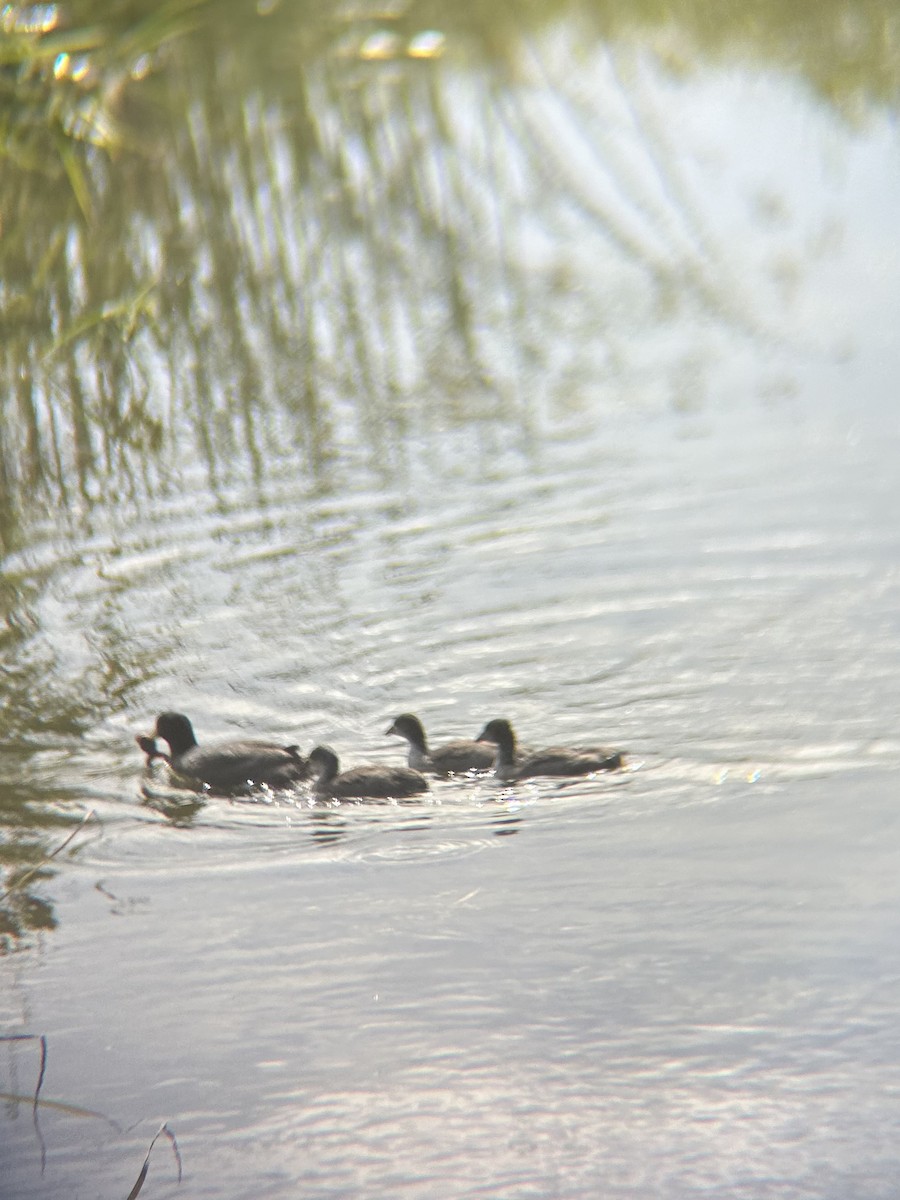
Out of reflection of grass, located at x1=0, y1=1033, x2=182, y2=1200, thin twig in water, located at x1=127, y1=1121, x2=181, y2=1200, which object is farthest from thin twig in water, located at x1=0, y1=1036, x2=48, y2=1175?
thin twig in water, located at x1=127, y1=1121, x2=181, y2=1200

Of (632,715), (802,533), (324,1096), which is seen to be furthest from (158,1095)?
(802,533)

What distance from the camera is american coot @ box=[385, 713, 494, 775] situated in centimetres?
609

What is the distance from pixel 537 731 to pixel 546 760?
21.5 inches

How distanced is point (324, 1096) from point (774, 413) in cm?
514

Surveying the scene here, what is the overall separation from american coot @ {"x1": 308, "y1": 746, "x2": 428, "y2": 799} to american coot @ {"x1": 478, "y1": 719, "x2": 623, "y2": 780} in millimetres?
270

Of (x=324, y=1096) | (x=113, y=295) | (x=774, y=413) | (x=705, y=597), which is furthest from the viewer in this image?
(x=113, y=295)

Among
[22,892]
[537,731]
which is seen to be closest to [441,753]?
[537,731]

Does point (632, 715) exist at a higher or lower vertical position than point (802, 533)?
lower

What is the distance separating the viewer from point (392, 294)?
9180 millimetres

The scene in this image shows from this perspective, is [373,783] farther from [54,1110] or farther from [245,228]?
[245,228]

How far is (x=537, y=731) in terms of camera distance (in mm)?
6469

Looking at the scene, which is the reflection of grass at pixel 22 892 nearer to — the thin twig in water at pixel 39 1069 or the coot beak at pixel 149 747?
the thin twig in water at pixel 39 1069

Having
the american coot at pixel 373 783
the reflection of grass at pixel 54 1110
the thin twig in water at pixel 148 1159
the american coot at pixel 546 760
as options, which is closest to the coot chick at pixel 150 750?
the american coot at pixel 373 783

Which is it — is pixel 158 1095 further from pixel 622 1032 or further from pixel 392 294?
pixel 392 294
